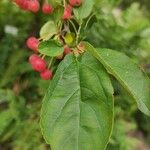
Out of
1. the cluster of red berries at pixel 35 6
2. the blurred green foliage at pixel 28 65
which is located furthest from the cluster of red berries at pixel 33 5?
the blurred green foliage at pixel 28 65

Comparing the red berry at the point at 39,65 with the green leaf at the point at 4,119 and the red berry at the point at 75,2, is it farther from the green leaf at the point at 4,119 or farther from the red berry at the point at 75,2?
the green leaf at the point at 4,119

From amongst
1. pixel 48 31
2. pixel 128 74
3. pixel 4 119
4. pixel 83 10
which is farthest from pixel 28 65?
pixel 128 74

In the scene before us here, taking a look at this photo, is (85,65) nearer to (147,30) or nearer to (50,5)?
(50,5)

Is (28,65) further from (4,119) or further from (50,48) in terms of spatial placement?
(50,48)

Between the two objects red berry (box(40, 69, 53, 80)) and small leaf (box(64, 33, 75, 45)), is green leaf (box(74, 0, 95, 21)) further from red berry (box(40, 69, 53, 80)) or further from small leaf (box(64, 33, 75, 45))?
red berry (box(40, 69, 53, 80))

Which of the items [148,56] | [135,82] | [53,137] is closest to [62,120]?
[53,137]

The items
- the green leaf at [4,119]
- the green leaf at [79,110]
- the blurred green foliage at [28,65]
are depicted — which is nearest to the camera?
the green leaf at [79,110]

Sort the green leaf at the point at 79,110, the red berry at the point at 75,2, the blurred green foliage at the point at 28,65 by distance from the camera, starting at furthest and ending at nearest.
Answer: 1. the blurred green foliage at the point at 28,65
2. the red berry at the point at 75,2
3. the green leaf at the point at 79,110
